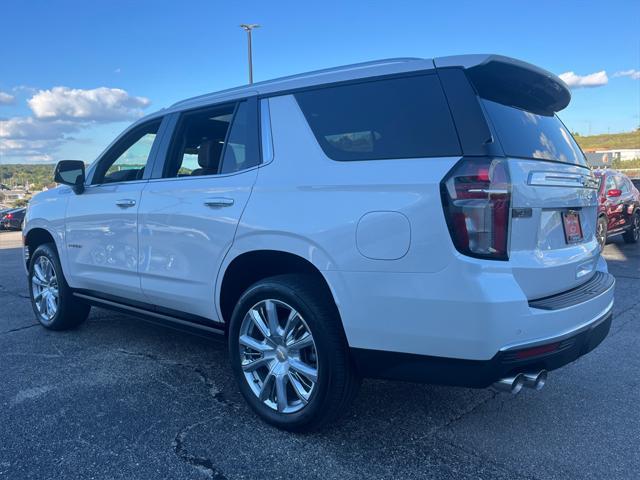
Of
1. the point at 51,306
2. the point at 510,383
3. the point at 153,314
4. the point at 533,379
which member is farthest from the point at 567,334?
the point at 51,306

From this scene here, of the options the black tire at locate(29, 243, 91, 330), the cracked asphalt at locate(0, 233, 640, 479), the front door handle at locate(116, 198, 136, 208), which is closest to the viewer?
the cracked asphalt at locate(0, 233, 640, 479)

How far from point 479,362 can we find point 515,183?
2.65 feet

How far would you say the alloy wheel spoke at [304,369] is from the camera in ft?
9.07

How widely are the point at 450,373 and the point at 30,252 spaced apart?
4636 millimetres

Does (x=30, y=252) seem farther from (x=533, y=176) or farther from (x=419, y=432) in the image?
(x=533, y=176)

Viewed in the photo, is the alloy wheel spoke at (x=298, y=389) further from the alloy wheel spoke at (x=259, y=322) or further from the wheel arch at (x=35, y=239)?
the wheel arch at (x=35, y=239)

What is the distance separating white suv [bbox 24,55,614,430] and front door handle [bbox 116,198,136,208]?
15 cm

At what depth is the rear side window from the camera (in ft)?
8.14

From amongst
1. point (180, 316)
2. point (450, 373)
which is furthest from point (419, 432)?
point (180, 316)

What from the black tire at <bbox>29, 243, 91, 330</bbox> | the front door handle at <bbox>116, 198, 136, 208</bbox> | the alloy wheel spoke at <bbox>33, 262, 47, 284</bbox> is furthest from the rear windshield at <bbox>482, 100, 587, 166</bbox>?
the alloy wheel spoke at <bbox>33, 262, 47, 284</bbox>

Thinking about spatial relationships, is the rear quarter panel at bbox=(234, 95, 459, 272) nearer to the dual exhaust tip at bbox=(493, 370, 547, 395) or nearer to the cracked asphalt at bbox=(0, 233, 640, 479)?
the dual exhaust tip at bbox=(493, 370, 547, 395)

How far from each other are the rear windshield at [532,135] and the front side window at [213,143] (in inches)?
54.6

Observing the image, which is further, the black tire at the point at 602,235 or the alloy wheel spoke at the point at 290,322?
the black tire at the point at 602,235

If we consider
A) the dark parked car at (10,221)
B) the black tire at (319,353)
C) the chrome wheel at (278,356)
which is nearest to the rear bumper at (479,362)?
the black tire at (319,353)
